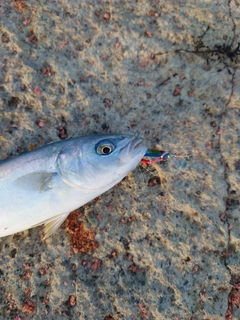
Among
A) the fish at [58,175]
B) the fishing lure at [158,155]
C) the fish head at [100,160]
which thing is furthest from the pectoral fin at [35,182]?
the fishing lure at [158,155]

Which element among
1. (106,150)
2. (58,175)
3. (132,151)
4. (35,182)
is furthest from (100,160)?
(35,182)

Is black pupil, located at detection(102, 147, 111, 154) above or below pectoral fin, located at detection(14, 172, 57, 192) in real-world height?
above

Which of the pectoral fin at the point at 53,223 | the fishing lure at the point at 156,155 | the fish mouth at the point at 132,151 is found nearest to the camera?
the fish mouth at the point at 132,151

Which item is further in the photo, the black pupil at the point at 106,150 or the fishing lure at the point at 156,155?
the fishing lure at the point at 156,155

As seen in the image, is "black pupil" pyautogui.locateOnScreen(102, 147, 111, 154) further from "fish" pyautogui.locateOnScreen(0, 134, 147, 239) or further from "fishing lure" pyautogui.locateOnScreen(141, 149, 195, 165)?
"fishing lure" pyautogui.locateOnScreen(141, 149, 195, 165)

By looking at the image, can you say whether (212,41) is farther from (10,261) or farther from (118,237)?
(10,261)

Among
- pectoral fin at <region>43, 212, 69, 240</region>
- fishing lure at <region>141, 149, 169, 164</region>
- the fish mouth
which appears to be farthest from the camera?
fishing lure at <region>141, 149, 169, 164</region>

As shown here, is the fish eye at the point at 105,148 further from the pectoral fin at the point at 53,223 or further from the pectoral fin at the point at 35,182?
the pectoral fin at the point at 53,223

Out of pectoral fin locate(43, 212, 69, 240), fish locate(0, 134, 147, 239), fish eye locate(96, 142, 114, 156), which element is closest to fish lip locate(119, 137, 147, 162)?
fish locate(0, 134, 147, 239)

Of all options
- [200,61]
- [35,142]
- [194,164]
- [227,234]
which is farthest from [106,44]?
[227,234]
